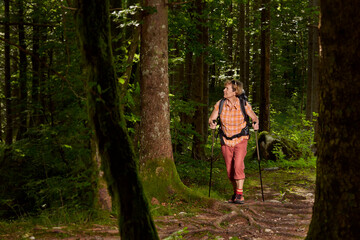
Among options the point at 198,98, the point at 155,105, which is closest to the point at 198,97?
the point at 198,98

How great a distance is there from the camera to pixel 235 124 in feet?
23.7

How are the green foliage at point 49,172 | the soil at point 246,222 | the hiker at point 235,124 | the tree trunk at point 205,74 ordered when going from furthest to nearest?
the tree trunk at point 205,74 < the hiker at point 235,124 < the green foliage at point 49,172 < the soil at point 246,222

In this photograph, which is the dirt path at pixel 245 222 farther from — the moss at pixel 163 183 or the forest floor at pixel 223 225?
the moss at pixel 163 183

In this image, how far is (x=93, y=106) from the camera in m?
2.62

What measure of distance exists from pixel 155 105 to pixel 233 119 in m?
1.75

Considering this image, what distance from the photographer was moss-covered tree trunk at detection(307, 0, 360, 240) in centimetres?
257

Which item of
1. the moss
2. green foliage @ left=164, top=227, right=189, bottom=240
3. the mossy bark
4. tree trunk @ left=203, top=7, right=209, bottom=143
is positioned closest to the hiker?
the moss

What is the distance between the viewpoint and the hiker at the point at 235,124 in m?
7.21

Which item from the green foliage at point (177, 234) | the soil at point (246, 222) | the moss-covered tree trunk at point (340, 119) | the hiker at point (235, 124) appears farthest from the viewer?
the hiker at point (235, 124)

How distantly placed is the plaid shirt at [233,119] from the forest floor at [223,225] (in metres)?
1.49

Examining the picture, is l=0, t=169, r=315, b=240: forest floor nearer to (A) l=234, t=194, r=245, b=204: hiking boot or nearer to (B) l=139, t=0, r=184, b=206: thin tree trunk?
(A) l=234, t=194, r=245, b=204: hiking boot

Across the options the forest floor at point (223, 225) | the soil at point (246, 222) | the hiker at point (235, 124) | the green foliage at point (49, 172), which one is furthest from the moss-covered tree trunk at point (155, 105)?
the hiker at point (235, 124)

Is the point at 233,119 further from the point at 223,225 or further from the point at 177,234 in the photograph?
the point at 177,234

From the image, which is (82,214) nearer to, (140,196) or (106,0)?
(140,196)
